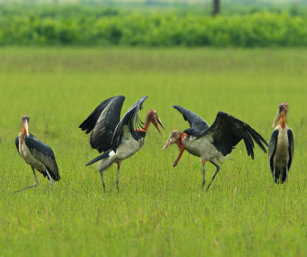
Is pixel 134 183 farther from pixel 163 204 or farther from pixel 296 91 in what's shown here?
pixel 296 91

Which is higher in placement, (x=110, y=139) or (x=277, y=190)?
(x=110, y=139)

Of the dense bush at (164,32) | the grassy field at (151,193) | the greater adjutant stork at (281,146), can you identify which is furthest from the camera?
the dense bush at (164,32)

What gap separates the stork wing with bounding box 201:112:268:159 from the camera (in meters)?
7.50

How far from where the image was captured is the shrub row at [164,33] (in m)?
30.1

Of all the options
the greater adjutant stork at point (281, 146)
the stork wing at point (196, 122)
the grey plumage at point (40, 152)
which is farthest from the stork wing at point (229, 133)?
the grey plumage at point (40, 152)

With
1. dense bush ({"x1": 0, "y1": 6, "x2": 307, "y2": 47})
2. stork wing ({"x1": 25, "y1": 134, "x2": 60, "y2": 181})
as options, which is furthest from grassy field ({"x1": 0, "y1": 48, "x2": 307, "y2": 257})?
dense bush ({"x1": 0, "y1": 6, "x2": 307, "y2": 47})

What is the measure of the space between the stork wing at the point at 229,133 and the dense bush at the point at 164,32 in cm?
2225

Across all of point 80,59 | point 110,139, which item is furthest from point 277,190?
point 80,59

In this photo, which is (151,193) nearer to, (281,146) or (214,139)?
(214,139)

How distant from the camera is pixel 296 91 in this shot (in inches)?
703

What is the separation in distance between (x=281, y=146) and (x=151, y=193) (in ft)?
4.80

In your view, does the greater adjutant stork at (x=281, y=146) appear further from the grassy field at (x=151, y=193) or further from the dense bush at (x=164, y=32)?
the dense bush at (x=164, y=32)

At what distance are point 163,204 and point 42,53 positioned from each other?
20.1 m

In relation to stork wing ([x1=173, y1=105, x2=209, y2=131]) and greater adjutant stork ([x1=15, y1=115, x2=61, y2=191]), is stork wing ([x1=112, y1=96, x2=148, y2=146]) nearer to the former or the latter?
greater adjutant stork ([x1=15, y1=115, x2=61, y2=191])
